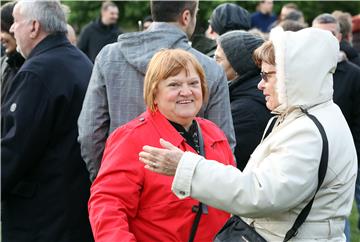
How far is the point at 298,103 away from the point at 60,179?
6.69 ft

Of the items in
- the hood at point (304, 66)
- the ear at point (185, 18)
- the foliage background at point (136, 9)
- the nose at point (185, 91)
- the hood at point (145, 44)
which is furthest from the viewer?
the foliage background at point (136, 9)

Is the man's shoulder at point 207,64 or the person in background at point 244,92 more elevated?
the man's shoulder at point 207,64

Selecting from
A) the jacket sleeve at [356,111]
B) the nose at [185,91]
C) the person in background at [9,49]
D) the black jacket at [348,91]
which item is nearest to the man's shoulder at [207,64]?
the nose at [185,91]

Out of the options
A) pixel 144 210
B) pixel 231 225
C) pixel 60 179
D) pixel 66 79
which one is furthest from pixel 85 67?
pixel 231 225

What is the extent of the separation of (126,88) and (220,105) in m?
0.55

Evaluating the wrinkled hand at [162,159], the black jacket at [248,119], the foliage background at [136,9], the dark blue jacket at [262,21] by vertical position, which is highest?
the wrinkled hand at [162,159]

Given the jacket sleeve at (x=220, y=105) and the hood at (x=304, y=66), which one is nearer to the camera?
the hood at (x=304, y=66)

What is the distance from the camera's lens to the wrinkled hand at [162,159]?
298 centimetres

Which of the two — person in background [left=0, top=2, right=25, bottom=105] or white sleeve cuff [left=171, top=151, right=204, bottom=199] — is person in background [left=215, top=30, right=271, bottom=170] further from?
white sleeve cuff [left=171, top=151, right=204, bottom=199]

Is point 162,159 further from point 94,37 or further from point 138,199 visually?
point 94,37

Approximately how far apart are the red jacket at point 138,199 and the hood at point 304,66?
671 mm

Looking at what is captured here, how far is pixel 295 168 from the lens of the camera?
2812 millimetres

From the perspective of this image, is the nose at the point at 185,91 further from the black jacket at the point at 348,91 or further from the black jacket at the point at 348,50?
the black jacket at the point at 348,50

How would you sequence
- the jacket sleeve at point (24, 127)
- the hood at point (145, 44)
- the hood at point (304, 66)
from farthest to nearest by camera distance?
the jacket sleeve at point (24, 127)
the hood at point (145, 44)
the hood at point (304, 66)
